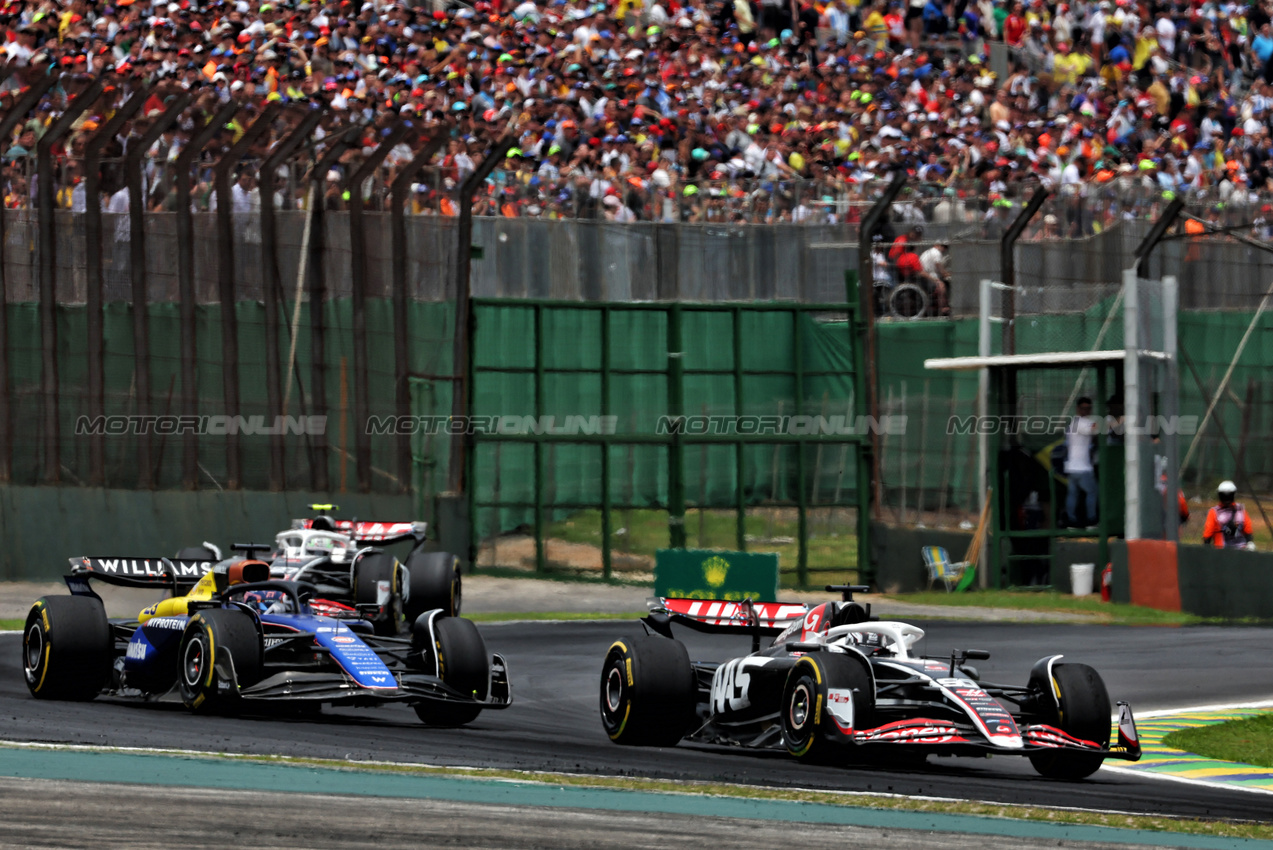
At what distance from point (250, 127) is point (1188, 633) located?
1121 cm

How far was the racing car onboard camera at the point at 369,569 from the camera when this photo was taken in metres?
15.4

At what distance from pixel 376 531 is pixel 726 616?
679 centimetres

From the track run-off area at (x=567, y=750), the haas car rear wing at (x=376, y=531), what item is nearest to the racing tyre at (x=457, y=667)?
the track run-off area at (x=567, y=750)

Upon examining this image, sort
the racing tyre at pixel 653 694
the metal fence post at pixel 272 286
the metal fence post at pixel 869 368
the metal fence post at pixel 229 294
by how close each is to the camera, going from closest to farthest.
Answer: the racing tyre at pixel 653 694, the metal fence post at pixel 229 294, the metal fence post at pixel 272 286, the metal fence post at pixel 869 368

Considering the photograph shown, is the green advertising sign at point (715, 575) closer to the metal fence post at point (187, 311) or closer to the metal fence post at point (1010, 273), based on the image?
the metal fence post at point (187, 311)

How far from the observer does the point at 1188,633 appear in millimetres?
18172

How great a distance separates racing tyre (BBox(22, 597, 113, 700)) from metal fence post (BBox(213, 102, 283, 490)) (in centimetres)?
899

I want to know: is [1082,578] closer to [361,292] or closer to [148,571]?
[361,292]

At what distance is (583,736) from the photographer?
A: 1134cm

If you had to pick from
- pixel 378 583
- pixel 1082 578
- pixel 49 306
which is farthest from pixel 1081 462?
pixel 49 306

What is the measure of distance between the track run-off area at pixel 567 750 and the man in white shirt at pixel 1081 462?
747 cm

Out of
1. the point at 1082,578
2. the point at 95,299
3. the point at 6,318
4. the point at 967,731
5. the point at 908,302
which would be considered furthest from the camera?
the point at 908,302

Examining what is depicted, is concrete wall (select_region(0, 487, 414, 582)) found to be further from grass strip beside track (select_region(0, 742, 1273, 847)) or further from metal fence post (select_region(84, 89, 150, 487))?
grass strip beside track (select_region(0, 742, 1273, 847))

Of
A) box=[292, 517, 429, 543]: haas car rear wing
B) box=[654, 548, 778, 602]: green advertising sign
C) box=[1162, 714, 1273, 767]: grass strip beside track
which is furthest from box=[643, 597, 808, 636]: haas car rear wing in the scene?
box=[654, 548, 778, 602]: green advertising sign
